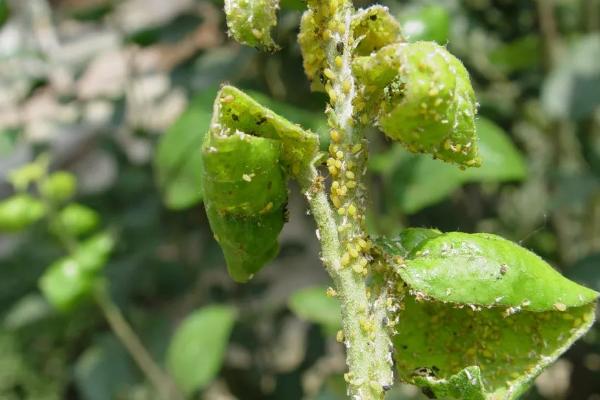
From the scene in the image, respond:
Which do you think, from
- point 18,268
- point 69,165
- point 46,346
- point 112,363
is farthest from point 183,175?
point 69,165

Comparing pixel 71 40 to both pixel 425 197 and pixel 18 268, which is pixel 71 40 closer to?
pixel 18 268

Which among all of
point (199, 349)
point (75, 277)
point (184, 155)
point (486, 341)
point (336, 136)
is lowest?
point (199, 349)

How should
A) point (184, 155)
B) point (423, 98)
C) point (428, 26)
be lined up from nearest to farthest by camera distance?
1. point (423, 98)
2. point (428, 26)
3. point (184, 155)

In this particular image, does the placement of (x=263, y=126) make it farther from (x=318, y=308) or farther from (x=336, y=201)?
(x=318, y=308)

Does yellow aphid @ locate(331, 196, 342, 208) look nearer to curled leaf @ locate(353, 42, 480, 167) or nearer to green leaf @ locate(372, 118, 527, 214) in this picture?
curled leaf @ locate(353, 42, 480, 167)

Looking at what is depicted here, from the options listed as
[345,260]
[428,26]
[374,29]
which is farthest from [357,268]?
[428,26]

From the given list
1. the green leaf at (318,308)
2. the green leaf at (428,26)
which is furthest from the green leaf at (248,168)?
the green leaf at (318,308)

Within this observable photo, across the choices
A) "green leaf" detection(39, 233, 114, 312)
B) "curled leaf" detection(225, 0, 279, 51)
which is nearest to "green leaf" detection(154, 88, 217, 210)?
"green leaf" detection(39, 233, 114, 312)
